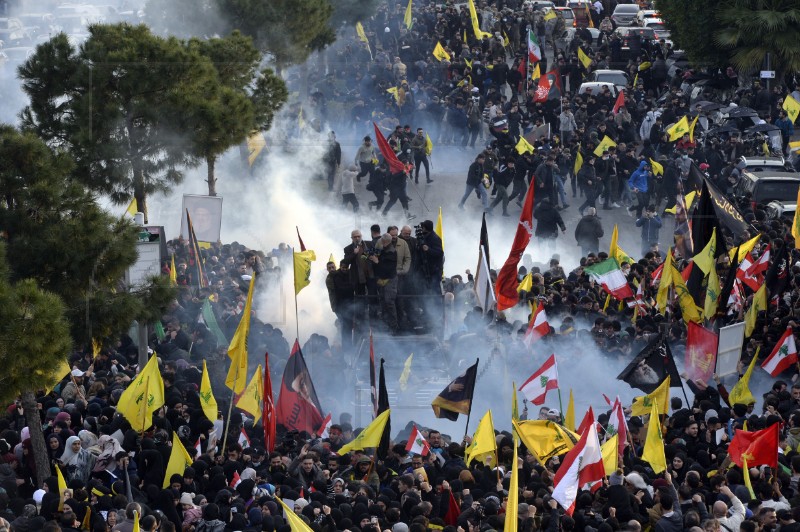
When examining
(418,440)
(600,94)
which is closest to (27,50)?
(600,94)

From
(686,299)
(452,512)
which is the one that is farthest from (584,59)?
(452,512)

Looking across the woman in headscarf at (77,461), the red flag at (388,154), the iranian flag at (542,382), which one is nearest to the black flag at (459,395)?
the iranian flag at (542,382)

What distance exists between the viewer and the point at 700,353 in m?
17.1

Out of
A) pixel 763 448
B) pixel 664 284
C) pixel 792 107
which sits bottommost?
pixel 664 284

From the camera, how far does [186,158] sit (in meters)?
23.8

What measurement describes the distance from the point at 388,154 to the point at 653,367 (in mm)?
10349

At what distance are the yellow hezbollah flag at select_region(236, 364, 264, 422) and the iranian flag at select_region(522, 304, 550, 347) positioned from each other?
3921 mm

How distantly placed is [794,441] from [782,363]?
302 cm

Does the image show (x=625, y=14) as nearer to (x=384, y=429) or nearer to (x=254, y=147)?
(x=254, y=147)

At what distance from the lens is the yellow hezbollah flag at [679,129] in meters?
29.0

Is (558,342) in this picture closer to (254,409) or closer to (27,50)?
(254,409)

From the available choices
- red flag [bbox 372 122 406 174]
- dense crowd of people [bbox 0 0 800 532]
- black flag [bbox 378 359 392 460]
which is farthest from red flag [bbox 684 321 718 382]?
red flag [bbox 372 122 406 174]

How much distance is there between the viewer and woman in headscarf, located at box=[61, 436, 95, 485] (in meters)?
14.2

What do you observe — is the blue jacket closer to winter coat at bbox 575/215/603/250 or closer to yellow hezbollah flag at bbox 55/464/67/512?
winter coat at bbox 575/215/603/250
